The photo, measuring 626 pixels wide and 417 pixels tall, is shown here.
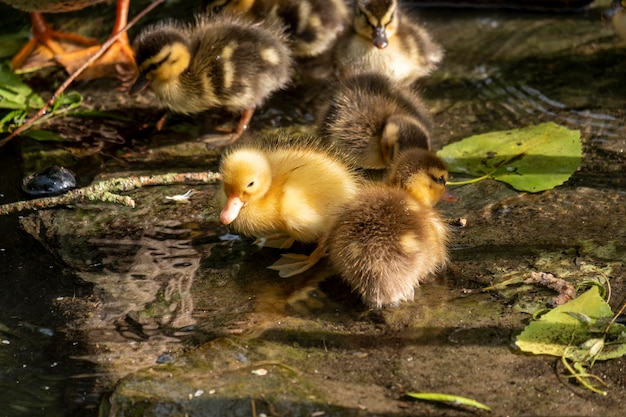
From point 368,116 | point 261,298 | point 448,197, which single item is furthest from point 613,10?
point 261,298

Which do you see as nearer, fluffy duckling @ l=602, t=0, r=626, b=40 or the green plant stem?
the green plant stem

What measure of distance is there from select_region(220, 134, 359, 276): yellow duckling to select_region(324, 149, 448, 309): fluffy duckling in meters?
0.10

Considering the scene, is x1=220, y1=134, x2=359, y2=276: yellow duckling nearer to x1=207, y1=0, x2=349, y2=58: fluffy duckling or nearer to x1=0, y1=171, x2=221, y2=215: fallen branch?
x1=0, y1=171, x2=221, y2=215: fallen branch

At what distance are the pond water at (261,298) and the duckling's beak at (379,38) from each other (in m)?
0.36

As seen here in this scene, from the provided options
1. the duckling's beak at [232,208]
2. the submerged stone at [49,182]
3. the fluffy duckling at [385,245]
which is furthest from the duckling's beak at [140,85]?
the fluffy duckling at [385,245]

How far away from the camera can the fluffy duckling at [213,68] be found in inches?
145

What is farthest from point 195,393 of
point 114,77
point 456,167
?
point 114,77

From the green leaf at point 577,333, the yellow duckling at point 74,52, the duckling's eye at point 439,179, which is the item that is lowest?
the green leaf at point 577,333

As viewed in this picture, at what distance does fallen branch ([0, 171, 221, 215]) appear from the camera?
315 cm

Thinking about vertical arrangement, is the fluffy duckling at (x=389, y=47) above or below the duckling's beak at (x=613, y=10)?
below

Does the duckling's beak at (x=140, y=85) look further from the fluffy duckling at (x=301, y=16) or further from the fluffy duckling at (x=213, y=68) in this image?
the fluffy duckling at (x=301, y=16)

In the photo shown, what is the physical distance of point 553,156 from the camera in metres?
3.33

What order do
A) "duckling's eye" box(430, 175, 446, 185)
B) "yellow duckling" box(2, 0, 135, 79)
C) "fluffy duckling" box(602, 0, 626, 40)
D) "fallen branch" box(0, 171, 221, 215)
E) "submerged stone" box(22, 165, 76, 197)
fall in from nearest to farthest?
"duckling's eye" box(430, 175, 446, 185) → "fallen branch" box(0, 171, 221, 215) → "submerged stone" box(22, 165, 76, 197) → "fluffy duckling" box(602, 0, 626, 40) → "yellow duckling" box(2, 0, 135, 79)

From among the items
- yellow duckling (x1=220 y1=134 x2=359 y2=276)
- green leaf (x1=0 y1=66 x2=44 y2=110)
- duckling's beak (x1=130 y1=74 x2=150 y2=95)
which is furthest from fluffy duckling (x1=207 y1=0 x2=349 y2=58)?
yellow duckling (x1=220 y1=134 x2=359 y2=276)
